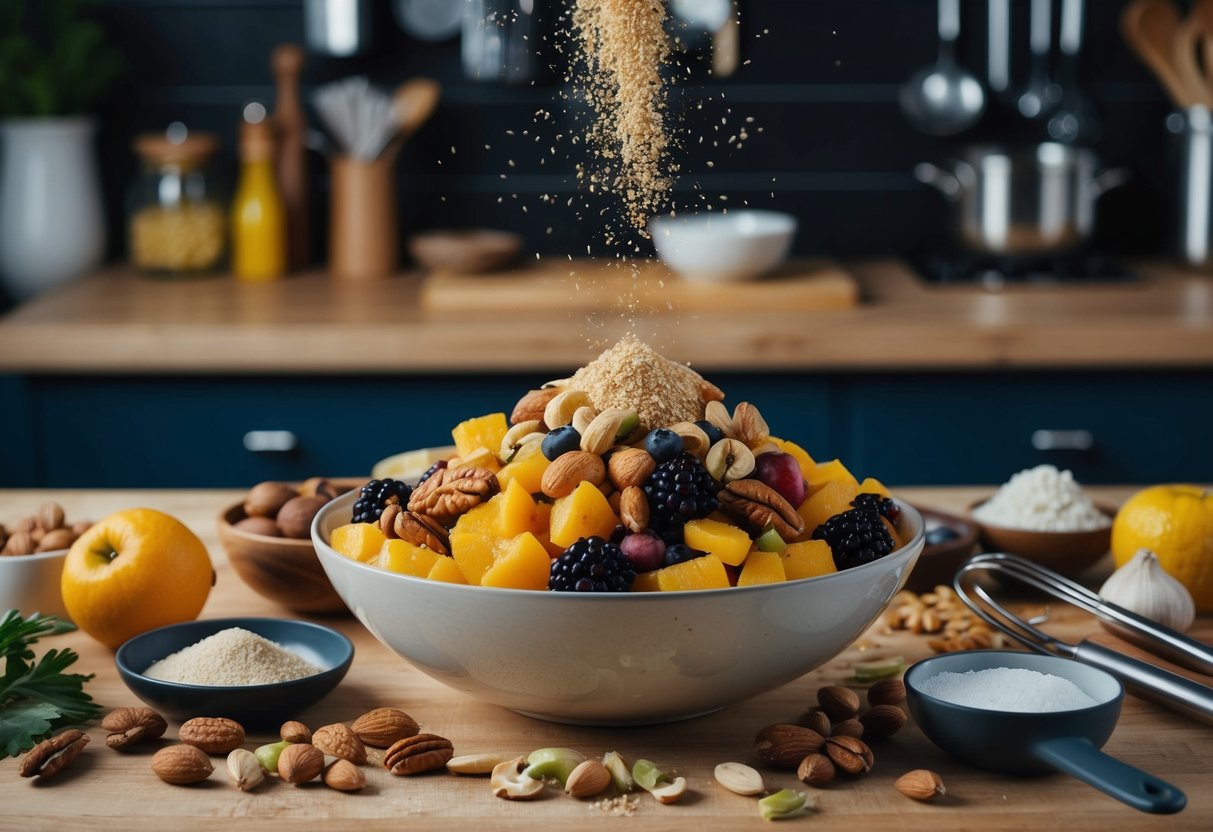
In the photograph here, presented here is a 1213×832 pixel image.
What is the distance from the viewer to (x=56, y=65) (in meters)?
3.20

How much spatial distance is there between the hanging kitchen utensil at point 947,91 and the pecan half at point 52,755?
2591 mm

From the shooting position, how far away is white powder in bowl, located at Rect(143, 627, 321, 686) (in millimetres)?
1169

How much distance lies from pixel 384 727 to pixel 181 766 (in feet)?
0.50

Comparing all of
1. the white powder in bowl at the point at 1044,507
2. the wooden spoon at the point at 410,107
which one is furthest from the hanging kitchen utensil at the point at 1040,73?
the white powder in bowl at the point at 1044,507

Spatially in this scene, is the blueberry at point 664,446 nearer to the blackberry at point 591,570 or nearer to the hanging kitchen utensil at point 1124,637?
the blackberry at point 591,570

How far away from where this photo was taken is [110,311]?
112 inches

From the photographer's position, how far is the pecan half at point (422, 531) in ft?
3.76

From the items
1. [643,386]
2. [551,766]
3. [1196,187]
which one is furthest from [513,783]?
[1196,187]

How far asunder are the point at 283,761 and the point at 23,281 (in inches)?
98.4

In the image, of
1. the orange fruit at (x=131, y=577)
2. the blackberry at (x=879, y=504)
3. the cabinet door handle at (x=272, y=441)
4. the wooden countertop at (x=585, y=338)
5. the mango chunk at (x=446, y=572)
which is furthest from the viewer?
the cabinet door handle at (x=272, y=441)

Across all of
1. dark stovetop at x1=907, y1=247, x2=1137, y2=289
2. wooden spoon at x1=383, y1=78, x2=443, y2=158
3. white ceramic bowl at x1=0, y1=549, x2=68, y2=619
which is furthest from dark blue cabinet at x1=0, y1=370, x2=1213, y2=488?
white ceramic bowl at x1=0, y1=549, x2=68, y2=619

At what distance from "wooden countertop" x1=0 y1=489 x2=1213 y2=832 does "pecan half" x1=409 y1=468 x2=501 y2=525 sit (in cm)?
17

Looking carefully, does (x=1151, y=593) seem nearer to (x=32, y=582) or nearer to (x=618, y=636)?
(x=618, y=636)

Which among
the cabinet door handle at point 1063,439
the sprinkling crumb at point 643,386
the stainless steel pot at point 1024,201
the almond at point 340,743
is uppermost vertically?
the stainless steel pot at point 1024,201
